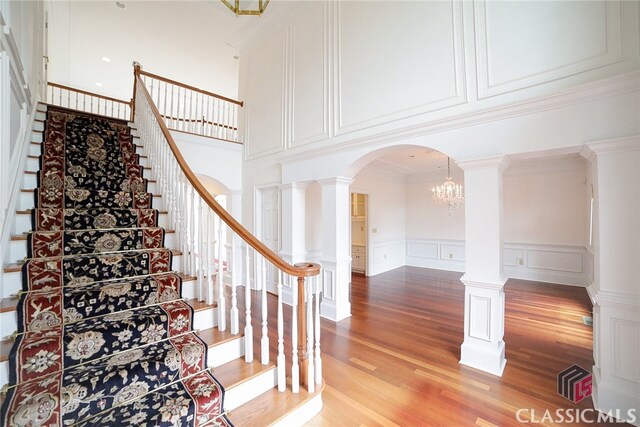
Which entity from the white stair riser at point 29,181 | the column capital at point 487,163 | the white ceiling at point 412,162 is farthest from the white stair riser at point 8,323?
the white ceiling at point 412,162

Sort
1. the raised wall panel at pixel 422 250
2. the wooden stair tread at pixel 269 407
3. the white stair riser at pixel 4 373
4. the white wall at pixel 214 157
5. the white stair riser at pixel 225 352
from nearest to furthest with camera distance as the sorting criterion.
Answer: the white stair riser at pixel 4 373 < the wooden stair tread at pixel 269 407 < the white stair riser at pixel 225 352 < the white wall at pixel 214 157 < the raised wall panel at pixel 422 250

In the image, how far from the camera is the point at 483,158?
2.46 m

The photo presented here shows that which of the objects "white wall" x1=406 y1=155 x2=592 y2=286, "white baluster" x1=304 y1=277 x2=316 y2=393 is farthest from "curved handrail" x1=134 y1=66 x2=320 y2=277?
"white wall" x1=406 y1=155 x2=592 y2=286

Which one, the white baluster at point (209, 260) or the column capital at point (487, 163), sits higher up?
the column capital at point (487, 163)

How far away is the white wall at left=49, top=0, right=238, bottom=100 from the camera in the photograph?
4.71 meters

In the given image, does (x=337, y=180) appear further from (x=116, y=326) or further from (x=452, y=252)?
(x=452, y=252)

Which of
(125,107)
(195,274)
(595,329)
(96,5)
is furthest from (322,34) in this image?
(125,107)

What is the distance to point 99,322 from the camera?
1576mm

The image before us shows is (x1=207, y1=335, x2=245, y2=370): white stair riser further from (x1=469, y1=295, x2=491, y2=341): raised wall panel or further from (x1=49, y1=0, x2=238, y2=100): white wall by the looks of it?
(x1=49, y1=0, x2=238, y2=100): white wall

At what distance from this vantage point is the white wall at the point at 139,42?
15.5 ft

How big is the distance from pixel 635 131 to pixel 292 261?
12.6 ft

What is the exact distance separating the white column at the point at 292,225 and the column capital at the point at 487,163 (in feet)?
7.81

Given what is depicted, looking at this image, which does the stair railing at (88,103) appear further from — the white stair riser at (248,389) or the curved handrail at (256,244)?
the white stair riser at (248,389)

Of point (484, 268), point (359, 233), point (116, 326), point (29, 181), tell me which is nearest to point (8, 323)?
point (116, 326)
